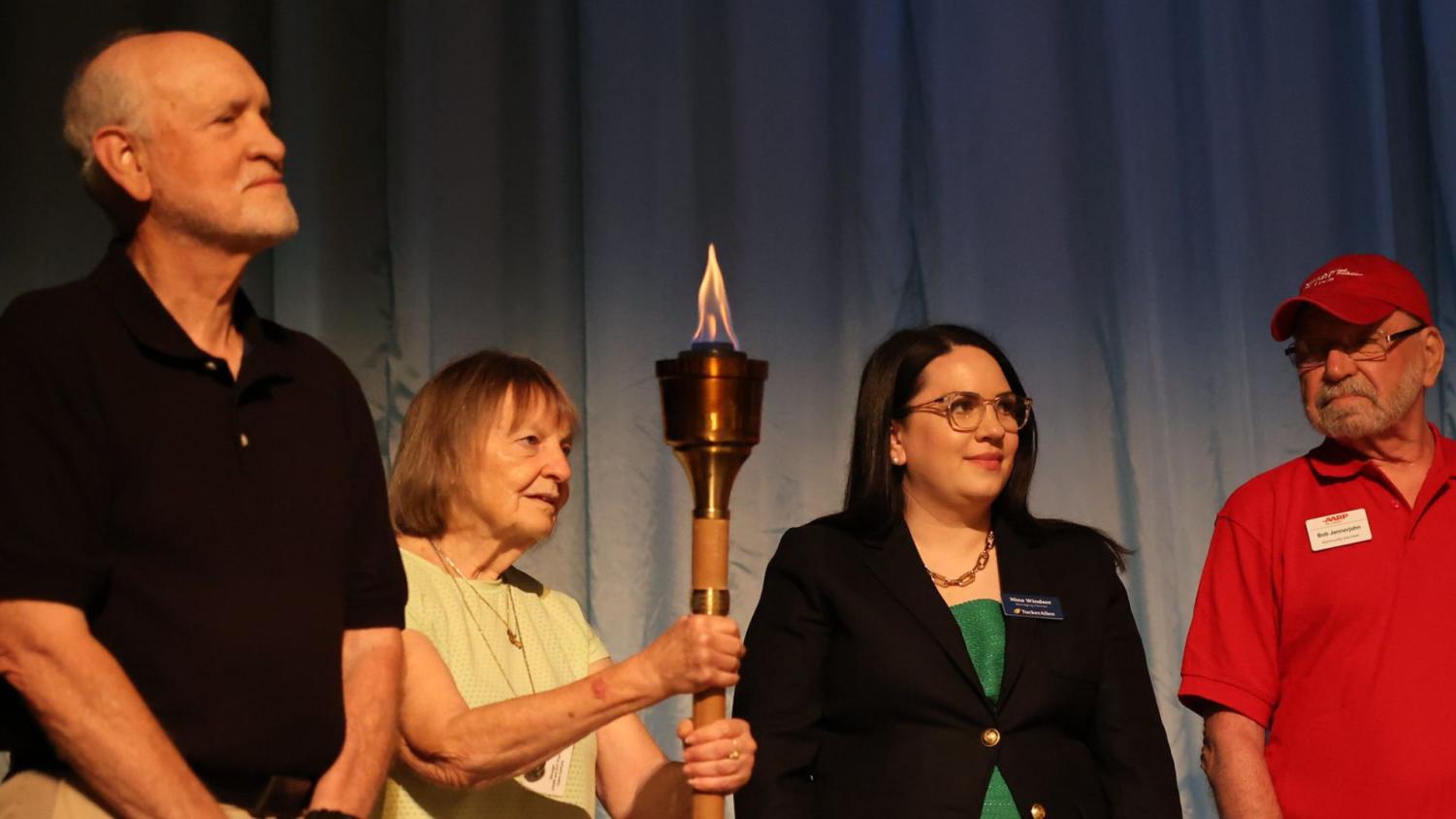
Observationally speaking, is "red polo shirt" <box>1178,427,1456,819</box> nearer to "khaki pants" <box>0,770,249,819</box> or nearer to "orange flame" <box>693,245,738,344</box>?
"orange flame" <box>693,245,738,344</box>

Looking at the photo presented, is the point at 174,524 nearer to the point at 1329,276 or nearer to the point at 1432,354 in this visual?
the point at 1329,276

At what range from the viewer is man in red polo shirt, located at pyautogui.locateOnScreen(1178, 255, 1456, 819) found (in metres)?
2.90

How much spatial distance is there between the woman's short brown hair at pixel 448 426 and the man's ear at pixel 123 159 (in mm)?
760

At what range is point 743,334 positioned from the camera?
4102 millimetres

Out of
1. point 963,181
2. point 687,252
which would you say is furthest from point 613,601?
point 963,181

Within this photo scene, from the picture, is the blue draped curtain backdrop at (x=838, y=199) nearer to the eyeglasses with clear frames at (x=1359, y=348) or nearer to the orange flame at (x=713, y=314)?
the eyeglasses with clear frames at (x=1359, y=348)

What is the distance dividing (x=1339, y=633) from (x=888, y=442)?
0.89 metres

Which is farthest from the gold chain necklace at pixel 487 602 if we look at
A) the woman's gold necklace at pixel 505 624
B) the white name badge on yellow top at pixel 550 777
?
the white name badge on yellow top at pixel 550 777

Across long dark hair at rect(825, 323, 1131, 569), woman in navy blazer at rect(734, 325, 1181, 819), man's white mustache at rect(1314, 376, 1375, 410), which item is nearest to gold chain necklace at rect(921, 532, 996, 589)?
woman in navy blazer at rect(734, 325, 1181, 819)

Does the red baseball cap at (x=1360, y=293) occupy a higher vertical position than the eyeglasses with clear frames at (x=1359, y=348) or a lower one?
higher

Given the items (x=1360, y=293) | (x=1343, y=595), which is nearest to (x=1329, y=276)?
(x=1360, y=293)

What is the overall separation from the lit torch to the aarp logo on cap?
A: 1779mm

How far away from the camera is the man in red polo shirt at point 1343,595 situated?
9.52 feet

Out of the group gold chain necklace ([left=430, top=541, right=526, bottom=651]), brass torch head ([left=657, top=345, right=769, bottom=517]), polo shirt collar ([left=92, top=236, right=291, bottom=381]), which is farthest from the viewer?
gold chain necklace ([left=430, top=541, right=526, bottom=651])
